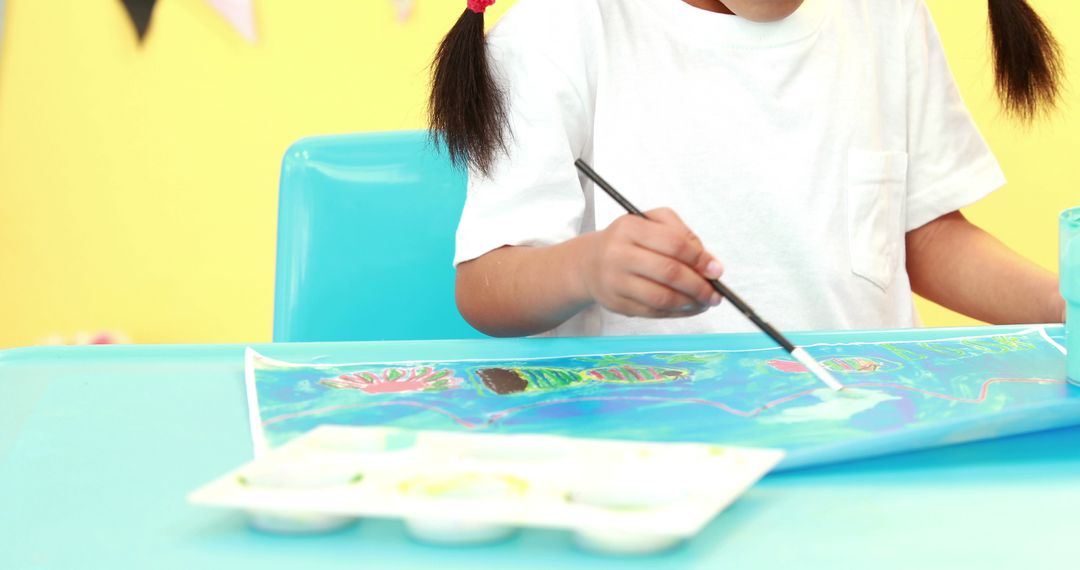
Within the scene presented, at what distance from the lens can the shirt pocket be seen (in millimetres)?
822

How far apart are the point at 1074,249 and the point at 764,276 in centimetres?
34

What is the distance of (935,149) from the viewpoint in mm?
872

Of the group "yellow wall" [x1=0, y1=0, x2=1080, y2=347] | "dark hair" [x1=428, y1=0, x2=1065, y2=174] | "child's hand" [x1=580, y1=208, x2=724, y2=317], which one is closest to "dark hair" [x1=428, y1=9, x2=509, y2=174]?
"dark hair" [x1=428, y1=0, x2=1065, y2=174]

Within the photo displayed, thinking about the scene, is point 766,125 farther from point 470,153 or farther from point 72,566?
point 72,566

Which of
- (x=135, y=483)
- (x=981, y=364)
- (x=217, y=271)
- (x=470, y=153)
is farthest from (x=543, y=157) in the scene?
(x=217, y=271)

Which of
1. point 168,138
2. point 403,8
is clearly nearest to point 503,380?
point 403,8

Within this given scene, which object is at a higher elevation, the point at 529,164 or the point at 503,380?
the point at 529,164

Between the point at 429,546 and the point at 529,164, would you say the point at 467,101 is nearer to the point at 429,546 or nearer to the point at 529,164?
the point at 529,164

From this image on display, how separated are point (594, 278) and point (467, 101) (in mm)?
187

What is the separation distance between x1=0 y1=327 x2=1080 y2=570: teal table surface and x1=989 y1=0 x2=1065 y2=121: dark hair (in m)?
0.46

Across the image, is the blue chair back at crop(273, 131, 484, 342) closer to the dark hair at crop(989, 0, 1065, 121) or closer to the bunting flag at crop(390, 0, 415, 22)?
the dark hair at crop(989, 0, 1065, 121)

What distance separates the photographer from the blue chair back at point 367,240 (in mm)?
794

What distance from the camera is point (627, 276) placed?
1.71 ft

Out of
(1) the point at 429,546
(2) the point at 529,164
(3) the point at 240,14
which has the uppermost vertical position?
(3) the point at 240,14
